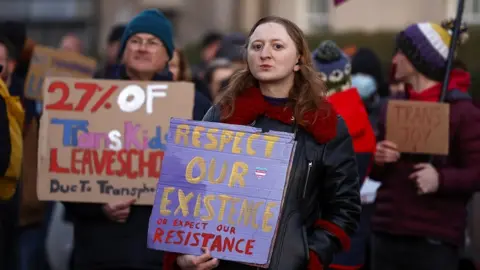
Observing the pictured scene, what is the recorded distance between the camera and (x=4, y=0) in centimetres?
3262

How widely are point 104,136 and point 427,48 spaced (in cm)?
185

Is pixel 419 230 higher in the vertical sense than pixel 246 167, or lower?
lower

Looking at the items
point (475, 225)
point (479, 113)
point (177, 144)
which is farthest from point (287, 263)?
point (475, 225)

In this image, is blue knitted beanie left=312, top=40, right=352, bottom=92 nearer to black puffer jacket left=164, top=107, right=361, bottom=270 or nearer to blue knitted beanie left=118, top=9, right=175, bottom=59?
blue knitted beanie left=118, top=9, right=175, bottom=59

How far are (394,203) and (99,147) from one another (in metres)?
1.60

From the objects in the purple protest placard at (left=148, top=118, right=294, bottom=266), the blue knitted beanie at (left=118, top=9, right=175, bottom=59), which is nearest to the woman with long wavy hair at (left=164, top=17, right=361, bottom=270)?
the purple protest placard at (left=148, top=118, right=294, bottom=266)

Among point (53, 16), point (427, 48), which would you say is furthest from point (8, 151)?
point (53, 16)

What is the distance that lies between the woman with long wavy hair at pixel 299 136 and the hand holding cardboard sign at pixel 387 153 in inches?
54.9

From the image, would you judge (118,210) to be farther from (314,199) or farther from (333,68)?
(333,68)

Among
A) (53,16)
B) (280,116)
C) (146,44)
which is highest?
(146,44)

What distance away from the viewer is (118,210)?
19.0 feet

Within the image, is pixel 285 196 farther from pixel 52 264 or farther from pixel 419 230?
pixel 52 264

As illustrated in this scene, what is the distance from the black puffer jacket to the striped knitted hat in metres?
1.65

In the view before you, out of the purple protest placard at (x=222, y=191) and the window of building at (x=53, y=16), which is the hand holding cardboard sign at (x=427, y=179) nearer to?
the purple protest placard at (x=222, y=191)
